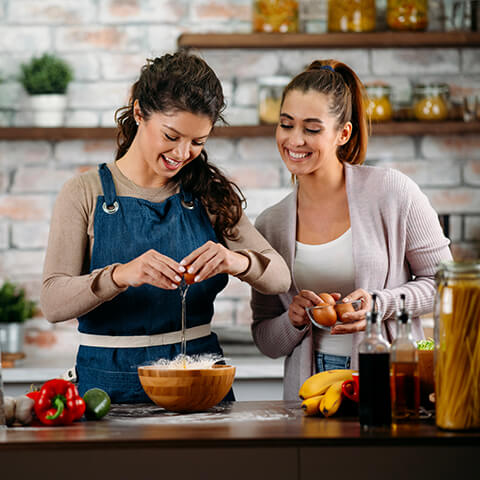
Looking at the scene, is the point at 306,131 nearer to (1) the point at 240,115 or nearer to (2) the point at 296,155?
(2) the point at 296,155

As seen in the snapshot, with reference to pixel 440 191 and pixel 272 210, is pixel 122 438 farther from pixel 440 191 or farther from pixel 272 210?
pixel 440 191

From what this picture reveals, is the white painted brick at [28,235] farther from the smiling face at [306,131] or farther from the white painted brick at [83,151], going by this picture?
the smiling face at [306,131]

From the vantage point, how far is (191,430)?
4.36ft

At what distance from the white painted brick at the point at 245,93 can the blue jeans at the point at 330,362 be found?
5.46ft

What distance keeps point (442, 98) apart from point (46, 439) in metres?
2.62

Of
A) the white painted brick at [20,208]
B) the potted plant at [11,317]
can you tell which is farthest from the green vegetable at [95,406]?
the white painted brick at [20,208]

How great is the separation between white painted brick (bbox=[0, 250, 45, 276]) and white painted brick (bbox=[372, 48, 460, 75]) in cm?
184

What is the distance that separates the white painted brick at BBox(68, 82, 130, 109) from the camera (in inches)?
137

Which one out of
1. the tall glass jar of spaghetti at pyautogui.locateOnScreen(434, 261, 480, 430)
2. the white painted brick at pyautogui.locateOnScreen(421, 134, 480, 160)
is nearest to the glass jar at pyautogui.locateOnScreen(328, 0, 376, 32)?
the white painted brick at pyautogui.locateOnScreen(421, 134, 480, 160)

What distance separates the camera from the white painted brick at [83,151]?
346 cm

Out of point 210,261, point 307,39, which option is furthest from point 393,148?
point 210,261

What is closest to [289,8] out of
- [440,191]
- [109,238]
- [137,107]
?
[440,191]

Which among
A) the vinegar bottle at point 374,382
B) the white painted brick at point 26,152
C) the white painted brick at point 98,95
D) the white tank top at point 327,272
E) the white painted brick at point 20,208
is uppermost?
the white painted brick at point 98,95

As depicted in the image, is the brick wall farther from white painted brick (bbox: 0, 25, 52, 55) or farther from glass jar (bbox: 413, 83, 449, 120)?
glass jar (bbox: 413, 83, 449, 120)
